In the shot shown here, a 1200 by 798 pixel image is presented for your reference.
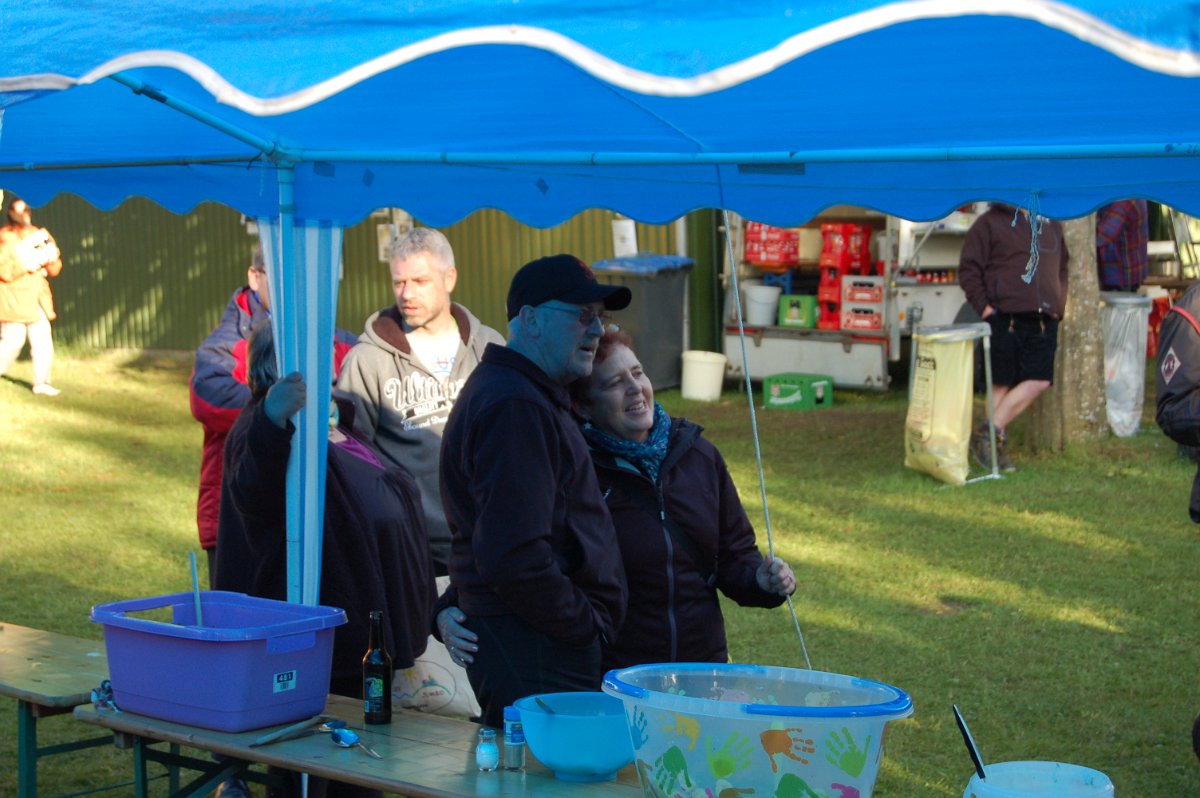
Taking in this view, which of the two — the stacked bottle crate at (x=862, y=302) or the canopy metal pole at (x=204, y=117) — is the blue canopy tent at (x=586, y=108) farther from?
the stacked bottle crate at (x=862, y=302)

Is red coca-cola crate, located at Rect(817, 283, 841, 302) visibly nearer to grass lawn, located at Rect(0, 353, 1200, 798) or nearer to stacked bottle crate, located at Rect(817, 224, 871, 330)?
stacked bottle crate, located at Rect(817, 224, 871, 330)

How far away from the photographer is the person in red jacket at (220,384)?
5.52 metres

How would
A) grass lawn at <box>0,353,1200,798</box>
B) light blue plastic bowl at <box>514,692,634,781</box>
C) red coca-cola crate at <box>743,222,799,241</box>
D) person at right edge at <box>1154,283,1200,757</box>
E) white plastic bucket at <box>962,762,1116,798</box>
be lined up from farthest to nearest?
red coca-cola crate at <box>743,222,799,241</box> → grass lawn at <box>0,353,1200,798</box> → person at right edge at <box>1154,283,1200,757</box> → light blue plastic bowl at <box>514,692,634,781</box> → white plastic bucket at <box>962,762,1116,798</box>

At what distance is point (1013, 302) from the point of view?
994cm

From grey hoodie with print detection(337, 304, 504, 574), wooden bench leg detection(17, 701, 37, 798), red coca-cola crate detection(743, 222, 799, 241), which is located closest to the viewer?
wooden bench leg detection(17, 701, 37, 798)

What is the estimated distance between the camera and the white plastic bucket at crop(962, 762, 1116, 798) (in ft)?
8.83

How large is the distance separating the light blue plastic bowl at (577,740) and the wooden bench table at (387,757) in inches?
1.6

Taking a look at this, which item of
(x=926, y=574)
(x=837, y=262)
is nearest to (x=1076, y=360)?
(x=926, y=574)

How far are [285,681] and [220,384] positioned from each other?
7.33 feet

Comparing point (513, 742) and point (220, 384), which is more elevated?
point (220, 384)

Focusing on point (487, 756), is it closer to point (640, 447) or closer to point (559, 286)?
point (640, 447)

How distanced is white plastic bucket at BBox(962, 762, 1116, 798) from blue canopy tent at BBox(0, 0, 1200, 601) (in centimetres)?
129

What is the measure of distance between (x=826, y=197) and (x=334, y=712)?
2.21 metres

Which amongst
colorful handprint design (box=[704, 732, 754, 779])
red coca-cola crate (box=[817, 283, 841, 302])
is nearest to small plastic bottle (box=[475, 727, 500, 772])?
colorful handprint design (box=[704, 732, 754, 779])
